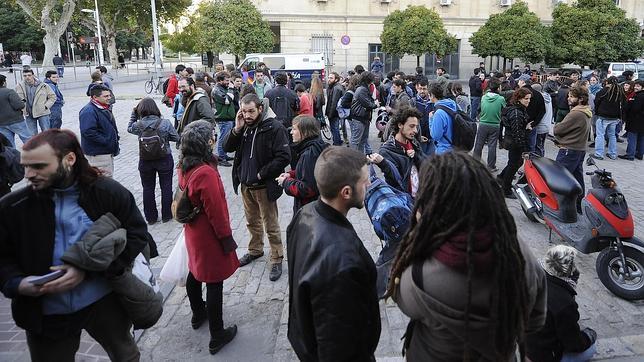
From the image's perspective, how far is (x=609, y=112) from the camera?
10250 millimetres

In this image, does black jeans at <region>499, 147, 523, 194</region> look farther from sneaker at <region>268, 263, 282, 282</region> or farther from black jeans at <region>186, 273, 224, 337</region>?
black jeans at <region>186, 273, 224, 337</region>

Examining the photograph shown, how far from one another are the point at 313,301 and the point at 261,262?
340cm

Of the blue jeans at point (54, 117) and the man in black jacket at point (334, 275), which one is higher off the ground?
the blue jeans at point (54, 117)

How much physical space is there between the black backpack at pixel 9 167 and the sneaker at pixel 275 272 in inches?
102

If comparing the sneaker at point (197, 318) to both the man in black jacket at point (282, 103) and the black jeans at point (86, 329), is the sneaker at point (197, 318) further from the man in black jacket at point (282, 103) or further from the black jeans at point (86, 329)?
the man in black jacket at point (282, 103)

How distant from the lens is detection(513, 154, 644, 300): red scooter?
14.6ft

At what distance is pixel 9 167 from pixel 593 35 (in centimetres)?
3265

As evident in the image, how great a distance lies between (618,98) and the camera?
33.2ft

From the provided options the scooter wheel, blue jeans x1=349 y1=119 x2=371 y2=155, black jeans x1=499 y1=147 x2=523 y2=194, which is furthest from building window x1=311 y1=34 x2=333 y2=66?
the scooter wheel

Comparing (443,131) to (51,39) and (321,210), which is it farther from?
(51,39)

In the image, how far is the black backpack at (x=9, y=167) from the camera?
4.52 m

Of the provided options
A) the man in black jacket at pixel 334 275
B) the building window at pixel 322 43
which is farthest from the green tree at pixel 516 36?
the man in black jacket at pixel 334 275

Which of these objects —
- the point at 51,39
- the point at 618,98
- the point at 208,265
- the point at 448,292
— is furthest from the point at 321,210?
the point at 51,39

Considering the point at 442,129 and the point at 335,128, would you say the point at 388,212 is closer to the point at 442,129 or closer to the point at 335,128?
the point at 442,129
